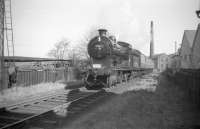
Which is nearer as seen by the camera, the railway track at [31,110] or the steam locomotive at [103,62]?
the railway track at [31,110]

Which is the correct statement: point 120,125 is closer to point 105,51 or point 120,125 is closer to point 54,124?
point 54,124

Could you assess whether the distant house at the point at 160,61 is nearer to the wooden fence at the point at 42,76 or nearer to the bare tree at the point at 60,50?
the bare tree at the point at 60,50

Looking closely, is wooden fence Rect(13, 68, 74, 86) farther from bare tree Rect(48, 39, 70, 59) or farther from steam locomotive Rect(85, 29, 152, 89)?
bare tree Rect(48, 39, 70, 59)

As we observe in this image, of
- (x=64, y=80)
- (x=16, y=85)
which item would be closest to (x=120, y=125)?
(x=16, y=85)

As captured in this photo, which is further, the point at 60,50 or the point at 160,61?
the point at 160,61

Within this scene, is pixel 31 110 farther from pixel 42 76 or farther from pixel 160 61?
pixel 160 61

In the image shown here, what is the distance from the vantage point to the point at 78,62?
23.2 metres

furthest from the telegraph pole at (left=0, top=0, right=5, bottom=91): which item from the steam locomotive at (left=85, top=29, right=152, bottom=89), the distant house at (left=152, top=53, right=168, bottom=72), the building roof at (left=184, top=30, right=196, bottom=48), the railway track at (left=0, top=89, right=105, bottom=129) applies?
the distant house at (left=152, top=53, right=168, bottom=72)

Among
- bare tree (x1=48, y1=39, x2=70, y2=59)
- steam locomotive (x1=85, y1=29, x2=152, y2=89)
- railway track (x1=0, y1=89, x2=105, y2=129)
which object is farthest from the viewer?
bare tree (x1=48, y1=39, x2=70, y2=59)

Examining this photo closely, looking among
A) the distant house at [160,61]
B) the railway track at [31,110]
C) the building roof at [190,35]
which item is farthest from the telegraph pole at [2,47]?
the distant house at [160,61]

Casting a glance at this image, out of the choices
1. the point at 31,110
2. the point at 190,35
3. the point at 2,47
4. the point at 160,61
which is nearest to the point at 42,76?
the point at 2,47

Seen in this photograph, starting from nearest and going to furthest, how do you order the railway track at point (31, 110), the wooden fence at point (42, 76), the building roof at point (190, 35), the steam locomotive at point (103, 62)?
the railway track at point (31, 110)
the steam locomotive at point (103, 62)
the wooden fence at point (42, 76)
the building roof at point (190, 35)

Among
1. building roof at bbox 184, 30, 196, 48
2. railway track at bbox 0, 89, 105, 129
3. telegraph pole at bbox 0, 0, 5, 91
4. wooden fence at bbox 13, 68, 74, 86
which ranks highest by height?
building roof at bbox 184, 30, 196, 48

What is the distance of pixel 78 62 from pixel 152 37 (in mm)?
46138
